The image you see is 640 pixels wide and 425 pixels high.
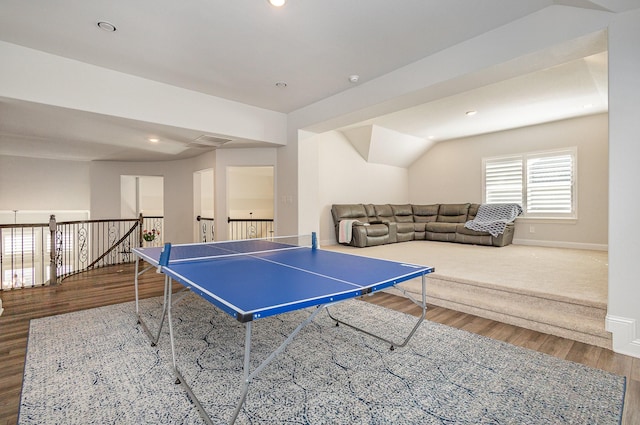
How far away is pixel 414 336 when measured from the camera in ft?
8.23

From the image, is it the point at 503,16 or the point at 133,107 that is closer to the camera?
the point at 503,16

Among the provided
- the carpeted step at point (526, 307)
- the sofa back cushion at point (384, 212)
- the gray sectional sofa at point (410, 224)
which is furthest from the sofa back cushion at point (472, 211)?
the carpeted step at point (526, 307)

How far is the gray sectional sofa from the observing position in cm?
628

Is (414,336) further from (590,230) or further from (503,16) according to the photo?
(590,230)

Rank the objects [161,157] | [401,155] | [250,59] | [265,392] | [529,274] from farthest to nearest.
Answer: [401,155] → [161,157] → [529,274] → [250,59] → [265,392]

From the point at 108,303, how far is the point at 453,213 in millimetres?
6945

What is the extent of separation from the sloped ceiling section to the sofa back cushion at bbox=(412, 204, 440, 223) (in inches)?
55.2

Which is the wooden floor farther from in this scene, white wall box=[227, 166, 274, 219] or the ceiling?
white wall box=[227, 166, 274, 219]

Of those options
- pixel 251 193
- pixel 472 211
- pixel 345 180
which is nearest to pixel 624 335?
pixel 472 211

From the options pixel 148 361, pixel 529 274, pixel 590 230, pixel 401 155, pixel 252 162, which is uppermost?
pixel 401 155

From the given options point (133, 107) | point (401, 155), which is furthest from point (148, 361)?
point (401, 155)

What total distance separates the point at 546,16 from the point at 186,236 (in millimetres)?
7498

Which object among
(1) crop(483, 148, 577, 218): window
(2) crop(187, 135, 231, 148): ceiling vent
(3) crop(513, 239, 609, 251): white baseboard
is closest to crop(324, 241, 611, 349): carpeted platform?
(3) crop(513, 239, 609, 251): white baseboard

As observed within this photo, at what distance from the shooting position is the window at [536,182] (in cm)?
606
